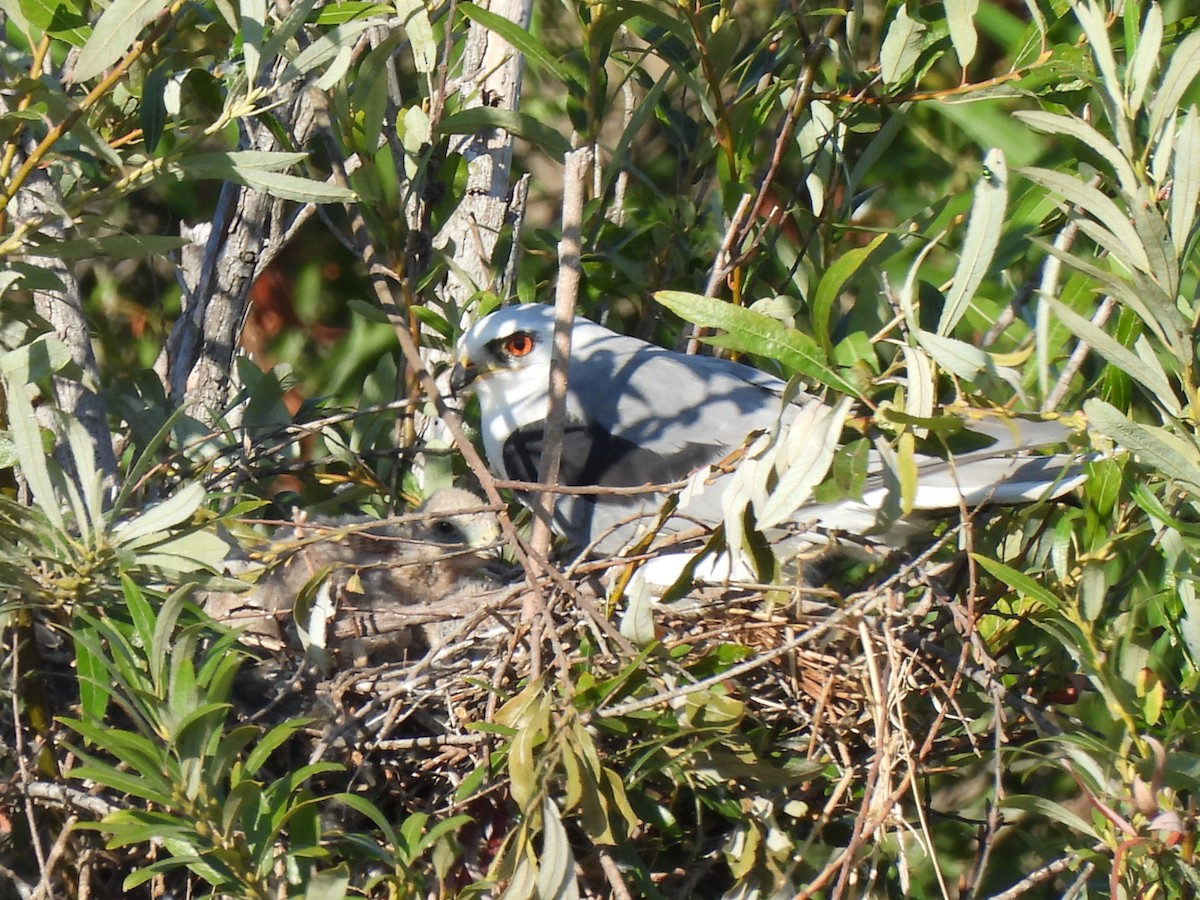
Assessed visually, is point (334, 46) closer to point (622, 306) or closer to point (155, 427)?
point (155, 427)

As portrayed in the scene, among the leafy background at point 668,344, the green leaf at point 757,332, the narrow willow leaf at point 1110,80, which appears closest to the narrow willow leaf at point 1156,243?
the leafy background at point 668,344

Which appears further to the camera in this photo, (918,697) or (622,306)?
(622,306)

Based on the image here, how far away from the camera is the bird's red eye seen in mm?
3146

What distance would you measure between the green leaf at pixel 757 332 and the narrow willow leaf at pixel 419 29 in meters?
0.94

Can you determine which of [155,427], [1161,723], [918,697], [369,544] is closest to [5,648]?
[155,427]

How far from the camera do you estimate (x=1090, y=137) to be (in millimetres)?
1715

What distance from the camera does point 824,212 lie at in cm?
272

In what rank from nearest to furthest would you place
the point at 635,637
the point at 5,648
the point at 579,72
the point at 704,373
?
the point at 635,637
the point at 5,648
the point at 579,72
the point at 704,373

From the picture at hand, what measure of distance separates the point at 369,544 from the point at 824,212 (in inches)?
46.3

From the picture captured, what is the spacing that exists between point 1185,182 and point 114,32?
1325 millimetres

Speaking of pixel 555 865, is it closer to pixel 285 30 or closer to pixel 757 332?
pixel 757 332

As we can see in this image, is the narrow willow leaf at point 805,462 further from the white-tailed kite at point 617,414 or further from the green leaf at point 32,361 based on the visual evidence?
the green leaf at point 32,361

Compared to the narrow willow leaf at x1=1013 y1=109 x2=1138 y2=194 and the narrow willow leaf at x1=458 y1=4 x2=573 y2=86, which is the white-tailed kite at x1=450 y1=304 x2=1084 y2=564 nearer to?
the narrow willow leaf at x1=458 y1=4 x2=573 y2=86

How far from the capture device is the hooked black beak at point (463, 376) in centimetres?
311
